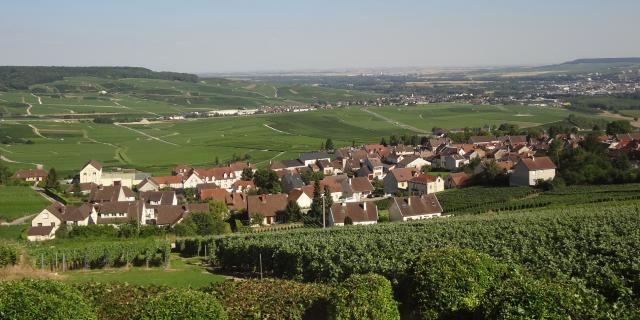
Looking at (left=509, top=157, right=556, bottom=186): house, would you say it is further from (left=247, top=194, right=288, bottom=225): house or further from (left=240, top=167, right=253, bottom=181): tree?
(left=240, top=167, right=253, bottom=181): tree

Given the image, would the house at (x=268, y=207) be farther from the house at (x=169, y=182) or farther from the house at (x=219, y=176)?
the house at (x=169, y=182)

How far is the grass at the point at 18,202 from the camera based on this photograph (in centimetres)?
4534

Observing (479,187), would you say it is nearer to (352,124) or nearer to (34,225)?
(34,225)

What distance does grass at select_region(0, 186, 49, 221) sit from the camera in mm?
45344

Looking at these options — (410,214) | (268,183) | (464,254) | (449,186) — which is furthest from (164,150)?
(464,254)

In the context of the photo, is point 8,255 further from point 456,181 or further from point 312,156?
point 312,156

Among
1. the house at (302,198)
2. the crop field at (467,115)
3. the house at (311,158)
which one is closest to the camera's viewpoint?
the house at (302,198)

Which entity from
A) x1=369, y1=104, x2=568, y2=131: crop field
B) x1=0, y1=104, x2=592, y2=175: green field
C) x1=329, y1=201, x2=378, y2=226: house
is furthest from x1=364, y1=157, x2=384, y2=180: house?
x1=369, y1=104, x2=568, y2=131: crop field

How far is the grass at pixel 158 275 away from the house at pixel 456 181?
33543 mm

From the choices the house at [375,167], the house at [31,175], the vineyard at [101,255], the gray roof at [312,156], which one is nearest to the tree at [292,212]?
the vineyard at [101,255]

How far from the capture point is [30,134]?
99812 mm

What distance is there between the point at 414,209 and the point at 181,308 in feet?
110

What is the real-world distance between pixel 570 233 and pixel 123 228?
26.7 m

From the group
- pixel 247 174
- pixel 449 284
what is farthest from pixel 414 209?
pixel 449 284
